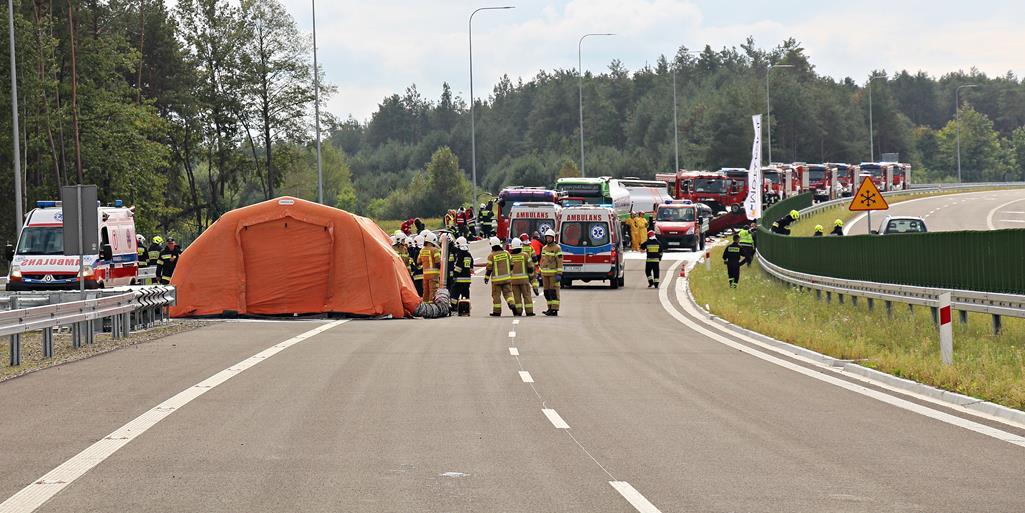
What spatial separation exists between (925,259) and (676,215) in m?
35.4

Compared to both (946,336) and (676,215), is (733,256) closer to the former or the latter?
(946,336)

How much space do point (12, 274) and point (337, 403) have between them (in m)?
22.2

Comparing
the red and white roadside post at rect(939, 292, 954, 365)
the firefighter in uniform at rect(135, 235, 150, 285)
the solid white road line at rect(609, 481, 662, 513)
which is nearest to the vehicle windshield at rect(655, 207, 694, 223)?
the firefighter in uniform at rect(135, 235, 150, 285)

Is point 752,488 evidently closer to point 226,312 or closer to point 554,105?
point 226,312

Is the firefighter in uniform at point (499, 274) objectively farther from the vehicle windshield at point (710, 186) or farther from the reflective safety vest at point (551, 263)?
the vehicle windshield at point (710, 186)

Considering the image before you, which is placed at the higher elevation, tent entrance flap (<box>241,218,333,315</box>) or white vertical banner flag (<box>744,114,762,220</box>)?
white vertical banner flag (<box>744,114,762,220</box>)

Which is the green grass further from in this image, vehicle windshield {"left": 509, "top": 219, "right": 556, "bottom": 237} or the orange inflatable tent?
vehicle windshield {"left": 509, "top": 219, "right": 556, "bottom": 237}

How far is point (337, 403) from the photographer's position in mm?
13711

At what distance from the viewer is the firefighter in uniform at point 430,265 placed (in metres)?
30.9

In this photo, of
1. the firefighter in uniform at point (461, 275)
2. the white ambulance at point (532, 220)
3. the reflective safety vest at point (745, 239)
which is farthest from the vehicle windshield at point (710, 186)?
the firefighter in uniform at point (461, 275)

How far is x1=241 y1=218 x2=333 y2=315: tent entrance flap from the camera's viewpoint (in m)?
29.7

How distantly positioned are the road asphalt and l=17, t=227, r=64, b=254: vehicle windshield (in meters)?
15.1

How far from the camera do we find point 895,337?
70.3 ft

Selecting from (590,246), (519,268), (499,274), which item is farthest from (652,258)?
(499,274)
